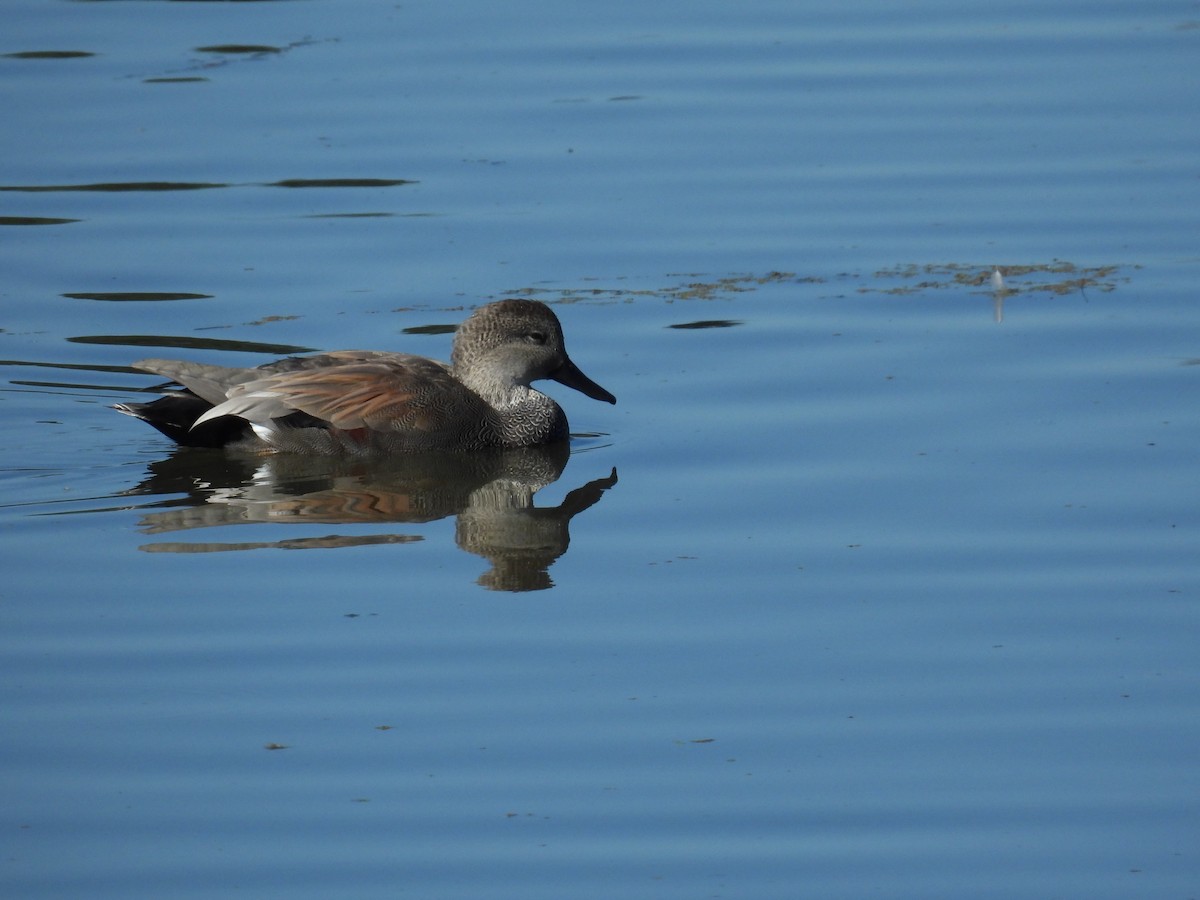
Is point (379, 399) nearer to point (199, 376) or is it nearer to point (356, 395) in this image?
point (356, 395)

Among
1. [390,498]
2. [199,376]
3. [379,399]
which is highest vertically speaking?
[199,376]

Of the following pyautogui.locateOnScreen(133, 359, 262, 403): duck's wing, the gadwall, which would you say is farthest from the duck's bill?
pyautogui.locateOnScreen(133, 359, 262, 403): duck's wing

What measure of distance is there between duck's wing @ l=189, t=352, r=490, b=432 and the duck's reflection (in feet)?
0.60

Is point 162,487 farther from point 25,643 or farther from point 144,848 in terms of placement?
point 144,848

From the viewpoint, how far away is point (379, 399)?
29.6 feet

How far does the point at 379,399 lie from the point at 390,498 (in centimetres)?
76

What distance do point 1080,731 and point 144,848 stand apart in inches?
102

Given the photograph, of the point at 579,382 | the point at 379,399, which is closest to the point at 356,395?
the point at 379,399

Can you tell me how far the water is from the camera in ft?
17.5

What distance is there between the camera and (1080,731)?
5754 mm

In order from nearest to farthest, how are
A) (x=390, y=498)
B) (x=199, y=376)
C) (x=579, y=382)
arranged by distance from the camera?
(x=390, y=498) → (x=199, y=376) → (x=579, y=382)

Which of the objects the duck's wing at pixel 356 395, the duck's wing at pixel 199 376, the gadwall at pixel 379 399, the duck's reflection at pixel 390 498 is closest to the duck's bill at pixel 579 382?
the gadwall at pixel 379 399

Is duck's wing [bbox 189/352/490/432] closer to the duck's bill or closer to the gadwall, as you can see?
the gadwall

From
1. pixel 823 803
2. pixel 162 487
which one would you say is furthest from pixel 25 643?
pixel 823 803
